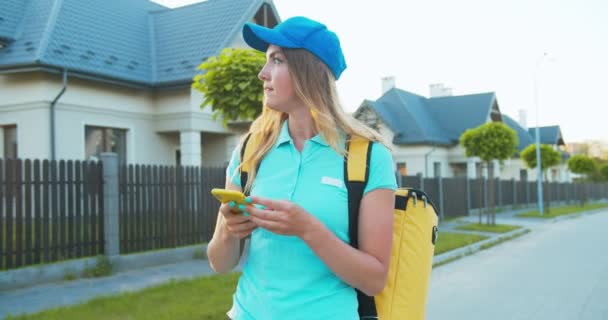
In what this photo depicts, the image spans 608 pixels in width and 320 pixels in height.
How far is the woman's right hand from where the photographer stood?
148cm

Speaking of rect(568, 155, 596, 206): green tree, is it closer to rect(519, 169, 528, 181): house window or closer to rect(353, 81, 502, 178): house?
rect(519, 169, 528, 181): house window

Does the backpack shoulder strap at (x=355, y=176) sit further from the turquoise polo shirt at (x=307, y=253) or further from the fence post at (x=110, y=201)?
the fence post at (x=110, y=201)

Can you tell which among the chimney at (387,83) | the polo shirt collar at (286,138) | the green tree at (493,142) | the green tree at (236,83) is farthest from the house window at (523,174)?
the polo shirt collar at (286,138)

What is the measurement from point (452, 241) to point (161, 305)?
28.7 feet

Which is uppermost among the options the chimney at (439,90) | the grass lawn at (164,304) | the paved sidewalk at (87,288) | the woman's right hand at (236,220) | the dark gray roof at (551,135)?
the chimney at (439,90)

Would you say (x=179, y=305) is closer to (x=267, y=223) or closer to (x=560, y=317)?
(x=560, y=317)

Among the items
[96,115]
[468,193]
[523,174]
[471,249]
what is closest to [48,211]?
[96,115]

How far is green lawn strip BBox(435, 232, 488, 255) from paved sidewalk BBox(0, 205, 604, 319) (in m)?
5.40

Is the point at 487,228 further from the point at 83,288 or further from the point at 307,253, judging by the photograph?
the point at 307,253

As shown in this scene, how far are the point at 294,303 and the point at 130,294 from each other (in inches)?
215

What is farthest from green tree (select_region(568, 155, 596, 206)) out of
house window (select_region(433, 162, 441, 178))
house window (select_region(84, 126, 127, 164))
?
house window (select_region(84, 126, 127, 164))

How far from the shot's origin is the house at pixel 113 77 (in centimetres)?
1298

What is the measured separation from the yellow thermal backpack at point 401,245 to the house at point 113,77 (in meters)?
12.6

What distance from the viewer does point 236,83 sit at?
9180 millimetres
